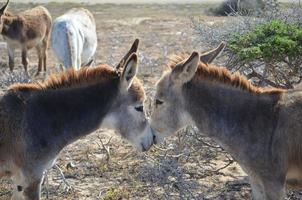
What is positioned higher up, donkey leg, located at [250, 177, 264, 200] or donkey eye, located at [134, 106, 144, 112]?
donkey eye, located at [134, 106, 144, 112]

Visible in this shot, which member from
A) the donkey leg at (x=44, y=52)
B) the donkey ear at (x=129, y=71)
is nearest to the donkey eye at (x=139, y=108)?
the donkey ear at (x=129, y=71)

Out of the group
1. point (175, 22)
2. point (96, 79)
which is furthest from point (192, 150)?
point (175, 22)

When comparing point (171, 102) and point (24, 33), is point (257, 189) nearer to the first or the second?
point (171, 102)

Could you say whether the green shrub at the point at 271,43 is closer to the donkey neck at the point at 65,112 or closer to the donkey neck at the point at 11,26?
the donkey neck at the point at 65,112

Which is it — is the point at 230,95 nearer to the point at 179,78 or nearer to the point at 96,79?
the point at 179,78

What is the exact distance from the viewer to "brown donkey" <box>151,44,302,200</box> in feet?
16.6

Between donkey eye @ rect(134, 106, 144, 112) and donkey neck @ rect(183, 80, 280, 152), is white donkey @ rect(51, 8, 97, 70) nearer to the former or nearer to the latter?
donkey eye @ rect(134, 106, 144, 112)

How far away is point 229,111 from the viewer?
5324mm

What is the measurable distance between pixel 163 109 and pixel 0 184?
2379 millimetres

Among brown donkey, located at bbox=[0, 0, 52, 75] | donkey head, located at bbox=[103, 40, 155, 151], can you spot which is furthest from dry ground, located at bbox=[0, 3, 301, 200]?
brown donkey, located at bbox=[0, 0, 52, 75]

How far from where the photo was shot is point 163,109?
561 cm

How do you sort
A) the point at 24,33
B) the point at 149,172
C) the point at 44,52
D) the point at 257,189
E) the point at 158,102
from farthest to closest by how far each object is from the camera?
the point at 44,52 → the point at 24,33 → the point at 149,172 → the point at 158,102 → the point at 257,189

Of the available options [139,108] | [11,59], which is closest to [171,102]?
[139,108]

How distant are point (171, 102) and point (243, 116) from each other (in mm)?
708
